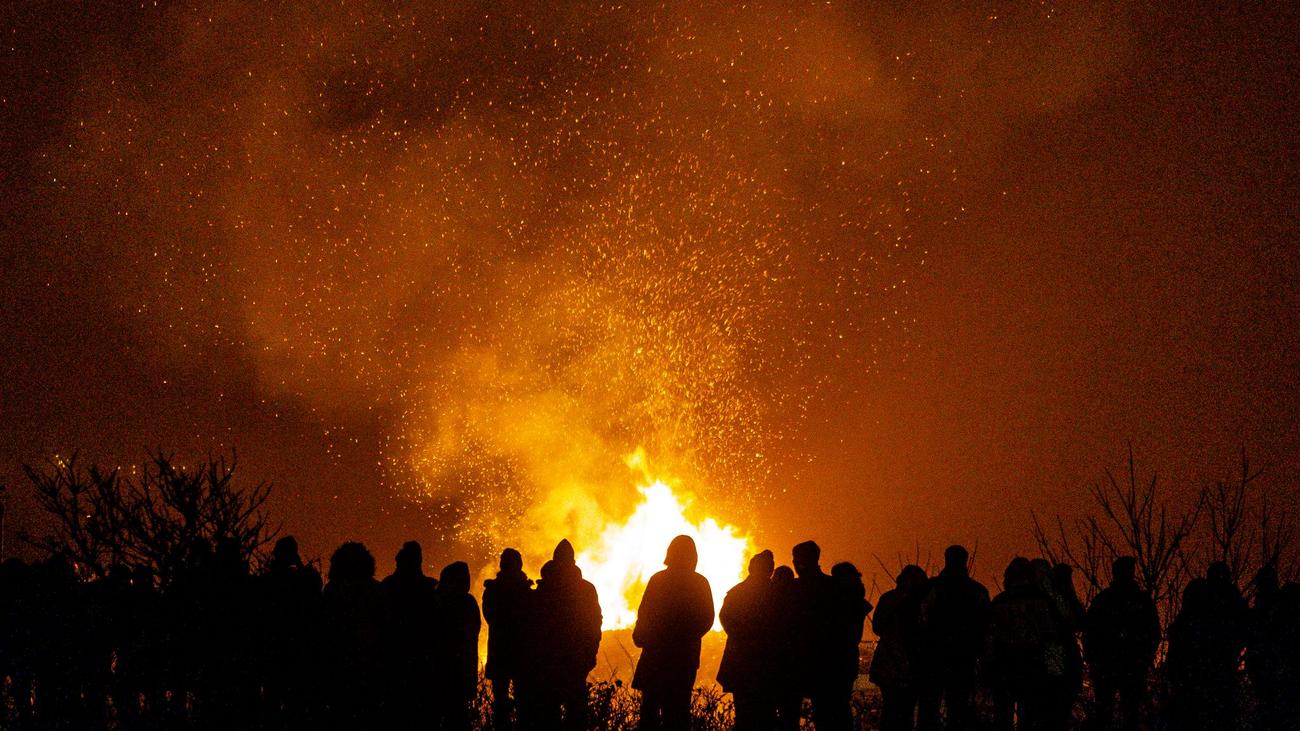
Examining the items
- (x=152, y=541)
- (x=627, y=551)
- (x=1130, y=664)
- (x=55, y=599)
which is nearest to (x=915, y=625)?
(x=1130, y=664)

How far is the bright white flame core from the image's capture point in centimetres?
3366

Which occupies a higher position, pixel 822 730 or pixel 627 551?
pixel 627 551

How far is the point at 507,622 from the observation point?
9.05 meters

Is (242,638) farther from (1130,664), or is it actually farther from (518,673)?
(1130,664)

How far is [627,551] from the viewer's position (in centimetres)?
3766

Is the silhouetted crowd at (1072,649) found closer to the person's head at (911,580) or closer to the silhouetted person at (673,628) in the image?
the person's head at (911,580)

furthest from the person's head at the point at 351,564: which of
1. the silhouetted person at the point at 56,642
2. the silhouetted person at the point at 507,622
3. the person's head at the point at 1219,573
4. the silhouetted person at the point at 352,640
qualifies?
the person's head at the point at 1219,573

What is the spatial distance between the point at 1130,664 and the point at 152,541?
656 centimetres

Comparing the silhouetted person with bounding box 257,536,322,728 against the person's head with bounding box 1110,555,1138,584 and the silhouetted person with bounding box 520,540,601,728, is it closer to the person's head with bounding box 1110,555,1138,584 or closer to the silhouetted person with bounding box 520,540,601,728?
the silhouetted person with bounding box 520,540,601,728

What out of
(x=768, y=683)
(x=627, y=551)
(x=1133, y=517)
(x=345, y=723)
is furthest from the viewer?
(x=627, y=551)

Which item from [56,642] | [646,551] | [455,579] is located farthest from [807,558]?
[646,551]

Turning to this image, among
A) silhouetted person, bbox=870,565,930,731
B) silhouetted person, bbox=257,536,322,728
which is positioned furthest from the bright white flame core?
silhouetted person, bbox=257,536,322,728

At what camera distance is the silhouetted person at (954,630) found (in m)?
8.76

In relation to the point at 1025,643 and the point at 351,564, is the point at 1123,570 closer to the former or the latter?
the point at 1025,643
